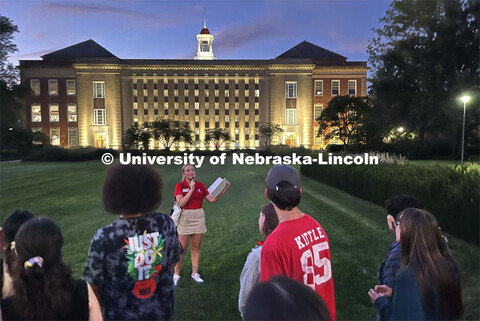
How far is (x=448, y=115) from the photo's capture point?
25641mm

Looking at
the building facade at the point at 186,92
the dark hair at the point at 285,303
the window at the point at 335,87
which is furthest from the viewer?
the window at the point at 335,87

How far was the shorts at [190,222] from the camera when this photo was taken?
503 centimetres

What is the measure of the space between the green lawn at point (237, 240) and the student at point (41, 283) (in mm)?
2550

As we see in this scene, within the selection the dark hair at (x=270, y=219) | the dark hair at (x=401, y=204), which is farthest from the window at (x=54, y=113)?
the dark hair at (x=401, y=204)

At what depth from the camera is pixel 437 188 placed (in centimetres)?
834

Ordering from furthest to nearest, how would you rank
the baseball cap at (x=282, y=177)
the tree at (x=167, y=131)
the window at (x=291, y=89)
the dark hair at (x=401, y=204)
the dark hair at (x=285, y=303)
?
the window at (x=291, y=89) → the tree at (x=167, y=131) → the dark hair at (x=401, y=204) → the baseball cap at (x=282, y=177) → the dark hair at (x=285, y=303)

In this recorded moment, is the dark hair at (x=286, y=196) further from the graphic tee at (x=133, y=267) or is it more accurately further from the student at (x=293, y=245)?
the graphic tee at (x=133, y=267)

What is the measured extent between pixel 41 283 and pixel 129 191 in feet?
2.49

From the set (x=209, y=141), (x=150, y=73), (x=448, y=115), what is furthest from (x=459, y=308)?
(x=150, y=73)

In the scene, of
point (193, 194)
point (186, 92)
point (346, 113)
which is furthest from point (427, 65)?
point (186, 92)

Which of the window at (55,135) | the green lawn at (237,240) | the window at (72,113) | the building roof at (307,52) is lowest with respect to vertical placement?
the green lawn at (237,240)

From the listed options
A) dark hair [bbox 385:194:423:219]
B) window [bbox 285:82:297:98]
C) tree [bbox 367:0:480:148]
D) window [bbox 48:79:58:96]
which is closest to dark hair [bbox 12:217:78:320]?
dark hair [bbox 385:194:423:219]

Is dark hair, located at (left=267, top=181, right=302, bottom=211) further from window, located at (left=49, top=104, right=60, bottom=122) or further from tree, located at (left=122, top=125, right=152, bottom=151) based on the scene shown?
window, located at (left=49, top=104, right=60, bottom=122)

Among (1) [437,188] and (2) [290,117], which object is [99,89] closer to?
(2) [290,117]
